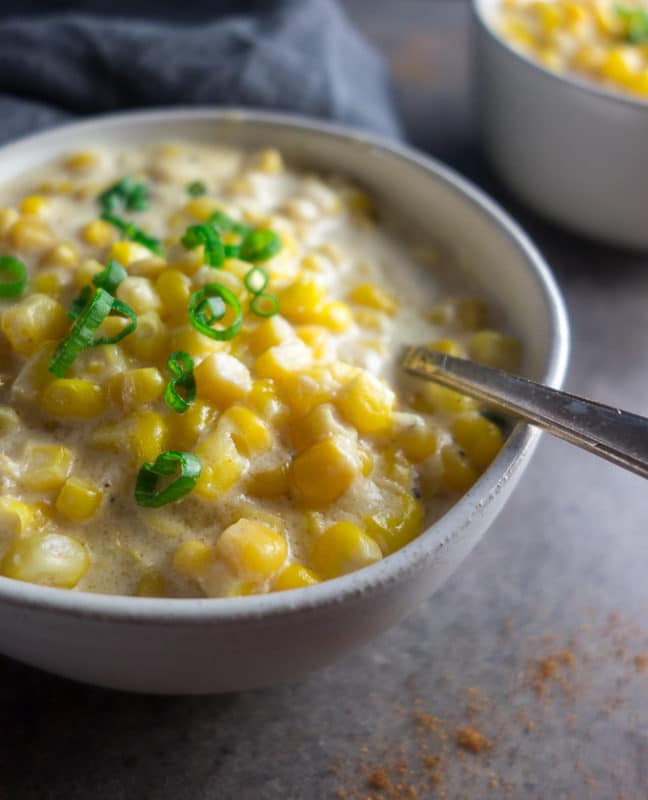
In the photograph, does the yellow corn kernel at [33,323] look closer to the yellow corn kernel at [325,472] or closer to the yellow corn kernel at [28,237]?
the yellow corn kernel at [28,237]

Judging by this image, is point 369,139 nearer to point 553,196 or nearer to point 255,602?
point 553,196

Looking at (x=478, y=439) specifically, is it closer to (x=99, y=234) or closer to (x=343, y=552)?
(x=343, y=552)

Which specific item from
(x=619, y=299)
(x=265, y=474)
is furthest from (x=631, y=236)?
(x=265, y=474)

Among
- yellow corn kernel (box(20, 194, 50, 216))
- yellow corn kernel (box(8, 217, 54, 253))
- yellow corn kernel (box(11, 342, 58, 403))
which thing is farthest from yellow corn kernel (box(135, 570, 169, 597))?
yellow corn kernel (box(20, 194, 50, 216))

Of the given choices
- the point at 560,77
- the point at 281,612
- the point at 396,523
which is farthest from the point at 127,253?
the point at 560,77

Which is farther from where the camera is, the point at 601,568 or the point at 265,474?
the point at 601,568

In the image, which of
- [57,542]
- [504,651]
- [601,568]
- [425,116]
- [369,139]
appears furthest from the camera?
[425,116]

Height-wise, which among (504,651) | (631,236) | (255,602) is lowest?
(504,651)

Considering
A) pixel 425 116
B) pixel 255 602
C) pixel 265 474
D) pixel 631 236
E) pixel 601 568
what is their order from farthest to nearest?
pixel 425 116
pixel 631 236
pixel 601 568
pixel 265 474
pixel 255 602
